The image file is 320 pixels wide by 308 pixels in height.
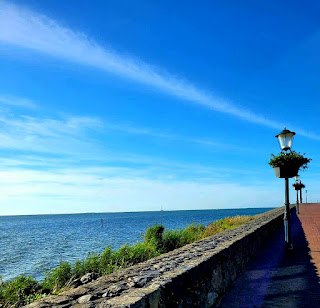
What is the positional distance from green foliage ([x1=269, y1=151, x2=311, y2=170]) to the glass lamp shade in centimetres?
30

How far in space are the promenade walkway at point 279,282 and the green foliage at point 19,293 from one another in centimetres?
461

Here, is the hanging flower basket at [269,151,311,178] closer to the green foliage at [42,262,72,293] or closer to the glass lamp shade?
the glass lamp shade

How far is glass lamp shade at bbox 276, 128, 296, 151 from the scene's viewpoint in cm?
964

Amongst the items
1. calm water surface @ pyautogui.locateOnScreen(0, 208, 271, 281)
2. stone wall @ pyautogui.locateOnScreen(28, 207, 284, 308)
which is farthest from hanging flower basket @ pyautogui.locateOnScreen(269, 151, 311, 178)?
calm water surface @ pyautogui.locateOnScreen(0, 208, 271, 281)

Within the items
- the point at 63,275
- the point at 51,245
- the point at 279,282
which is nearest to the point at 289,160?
the point at 279,282

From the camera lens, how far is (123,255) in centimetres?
1052

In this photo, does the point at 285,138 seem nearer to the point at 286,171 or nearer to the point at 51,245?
the point at 286,171

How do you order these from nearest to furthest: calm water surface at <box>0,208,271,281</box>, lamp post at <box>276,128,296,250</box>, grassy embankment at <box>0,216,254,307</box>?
grassy embankment at <box>0,216,254,307</box>
lamp post at <box>276,128,296,250</box>
calm water surface at <box>0,208,271,281</box>

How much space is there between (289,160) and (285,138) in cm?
73

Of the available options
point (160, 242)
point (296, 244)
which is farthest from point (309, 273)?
point (160, 242)

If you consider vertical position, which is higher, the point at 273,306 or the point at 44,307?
the point at 44,307

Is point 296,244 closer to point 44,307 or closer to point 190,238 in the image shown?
point 190,238

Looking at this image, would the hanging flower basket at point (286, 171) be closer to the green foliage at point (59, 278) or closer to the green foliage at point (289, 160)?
the green foliage at point (289, 160)

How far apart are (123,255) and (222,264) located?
6.06 metres
